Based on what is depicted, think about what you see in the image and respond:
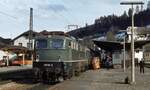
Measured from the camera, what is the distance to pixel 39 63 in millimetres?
29641

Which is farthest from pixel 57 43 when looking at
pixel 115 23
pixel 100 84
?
pixel 115 23

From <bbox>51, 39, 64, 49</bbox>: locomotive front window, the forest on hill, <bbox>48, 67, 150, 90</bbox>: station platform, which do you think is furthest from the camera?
the forest on hill

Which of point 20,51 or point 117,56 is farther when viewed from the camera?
point 20,51

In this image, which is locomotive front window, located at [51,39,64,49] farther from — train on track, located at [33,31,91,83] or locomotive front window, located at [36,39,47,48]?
locomotive front window, located at [36,39,47,48]

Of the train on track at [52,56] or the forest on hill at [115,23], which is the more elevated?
the forest on hill at [115,23]

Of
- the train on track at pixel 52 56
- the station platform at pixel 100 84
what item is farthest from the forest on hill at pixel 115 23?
the train on track at pixel 52 56

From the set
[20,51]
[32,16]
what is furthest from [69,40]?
[32,16]

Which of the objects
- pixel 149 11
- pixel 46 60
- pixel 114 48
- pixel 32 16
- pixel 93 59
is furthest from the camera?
pixel 149 11

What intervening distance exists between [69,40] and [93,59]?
29122mm

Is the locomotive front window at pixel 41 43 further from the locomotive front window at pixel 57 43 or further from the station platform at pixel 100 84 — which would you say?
the station platform at pixel 100 84

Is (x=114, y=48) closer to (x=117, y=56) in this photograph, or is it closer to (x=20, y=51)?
(x=117, y=56)

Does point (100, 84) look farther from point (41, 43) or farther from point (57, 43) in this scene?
point (41, 43)

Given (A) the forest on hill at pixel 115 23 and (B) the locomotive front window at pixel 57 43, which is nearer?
(B) the locomotive front window at pixel 57 43

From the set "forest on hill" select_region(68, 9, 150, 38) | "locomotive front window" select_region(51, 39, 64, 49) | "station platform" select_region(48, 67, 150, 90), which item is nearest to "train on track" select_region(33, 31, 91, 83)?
"locomotive front window" select_region(51, 39, 64, 49)
